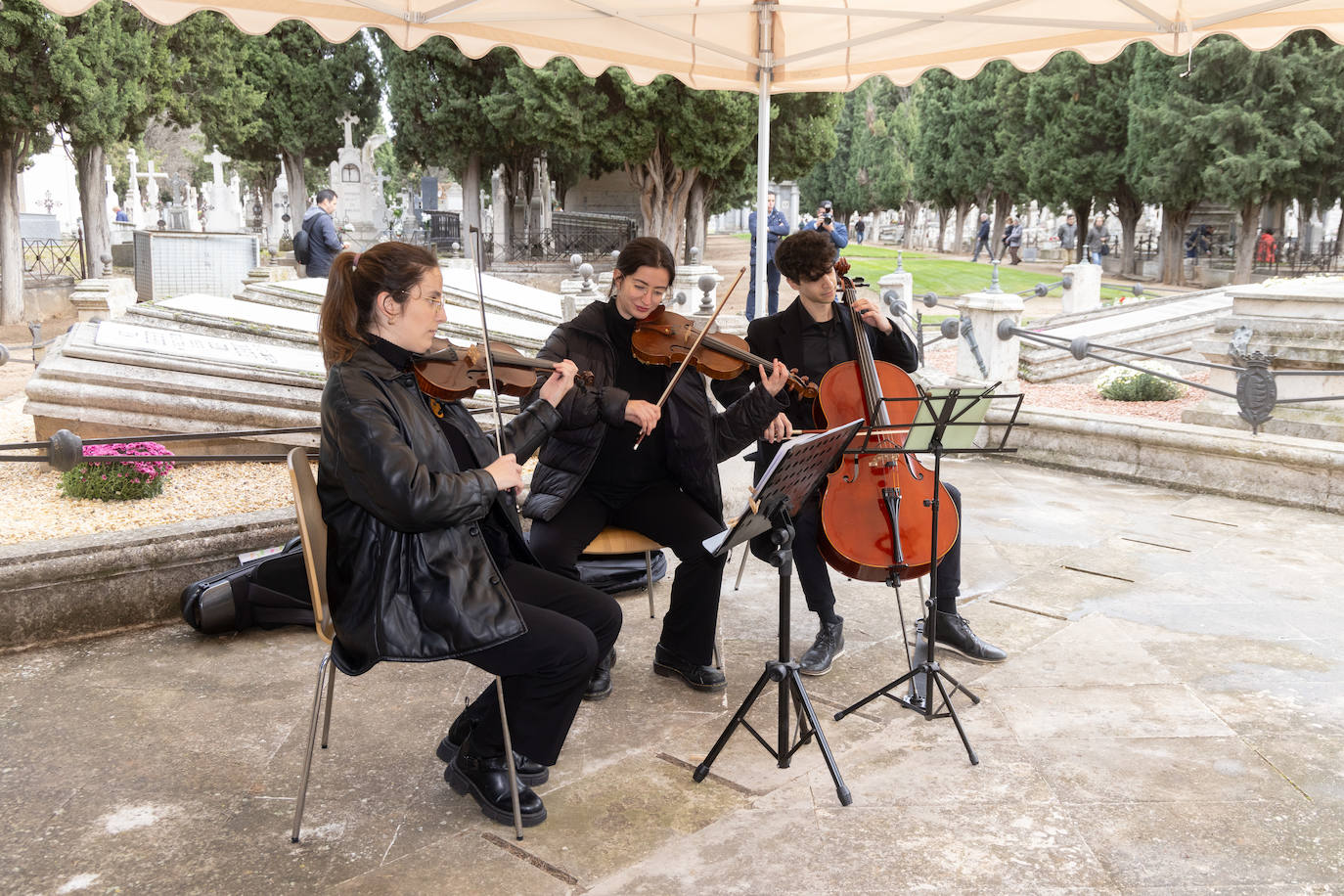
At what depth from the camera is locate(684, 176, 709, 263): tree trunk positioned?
26.1m

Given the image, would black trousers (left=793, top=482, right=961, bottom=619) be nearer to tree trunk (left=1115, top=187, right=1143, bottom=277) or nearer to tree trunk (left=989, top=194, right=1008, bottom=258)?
tree trunk (left=1115, top=187, right=1143, bottom=277)

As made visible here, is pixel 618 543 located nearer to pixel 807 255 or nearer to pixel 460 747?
pixel 460 747

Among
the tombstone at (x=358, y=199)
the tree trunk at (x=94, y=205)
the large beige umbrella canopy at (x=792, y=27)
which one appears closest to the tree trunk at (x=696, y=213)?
the tombstone at (x=358, y=199)

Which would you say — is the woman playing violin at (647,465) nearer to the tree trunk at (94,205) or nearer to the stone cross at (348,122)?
the tree trunk at (94,205)

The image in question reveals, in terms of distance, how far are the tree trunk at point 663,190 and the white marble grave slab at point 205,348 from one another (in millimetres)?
17492

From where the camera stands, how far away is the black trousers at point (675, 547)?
3980mm

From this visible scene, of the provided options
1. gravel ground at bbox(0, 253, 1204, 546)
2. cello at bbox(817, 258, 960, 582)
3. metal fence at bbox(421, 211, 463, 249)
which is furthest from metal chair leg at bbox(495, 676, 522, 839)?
metal fence at bbox(421, 211, 463, 249)

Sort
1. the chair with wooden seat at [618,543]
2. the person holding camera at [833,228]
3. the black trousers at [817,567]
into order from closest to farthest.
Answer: the chair with wooden seat at [618,543] < the black trousers at [817,567] < the person holding camera at [833,228]

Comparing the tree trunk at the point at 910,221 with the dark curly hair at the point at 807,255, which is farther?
the tree trunk at the point at 910,221

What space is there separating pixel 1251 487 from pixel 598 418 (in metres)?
4.78

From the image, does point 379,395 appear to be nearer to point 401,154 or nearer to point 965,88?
point 401,154

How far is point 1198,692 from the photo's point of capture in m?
4.00

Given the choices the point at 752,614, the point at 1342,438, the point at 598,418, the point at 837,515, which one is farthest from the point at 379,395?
the point at 1342,438

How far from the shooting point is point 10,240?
18359 mm
